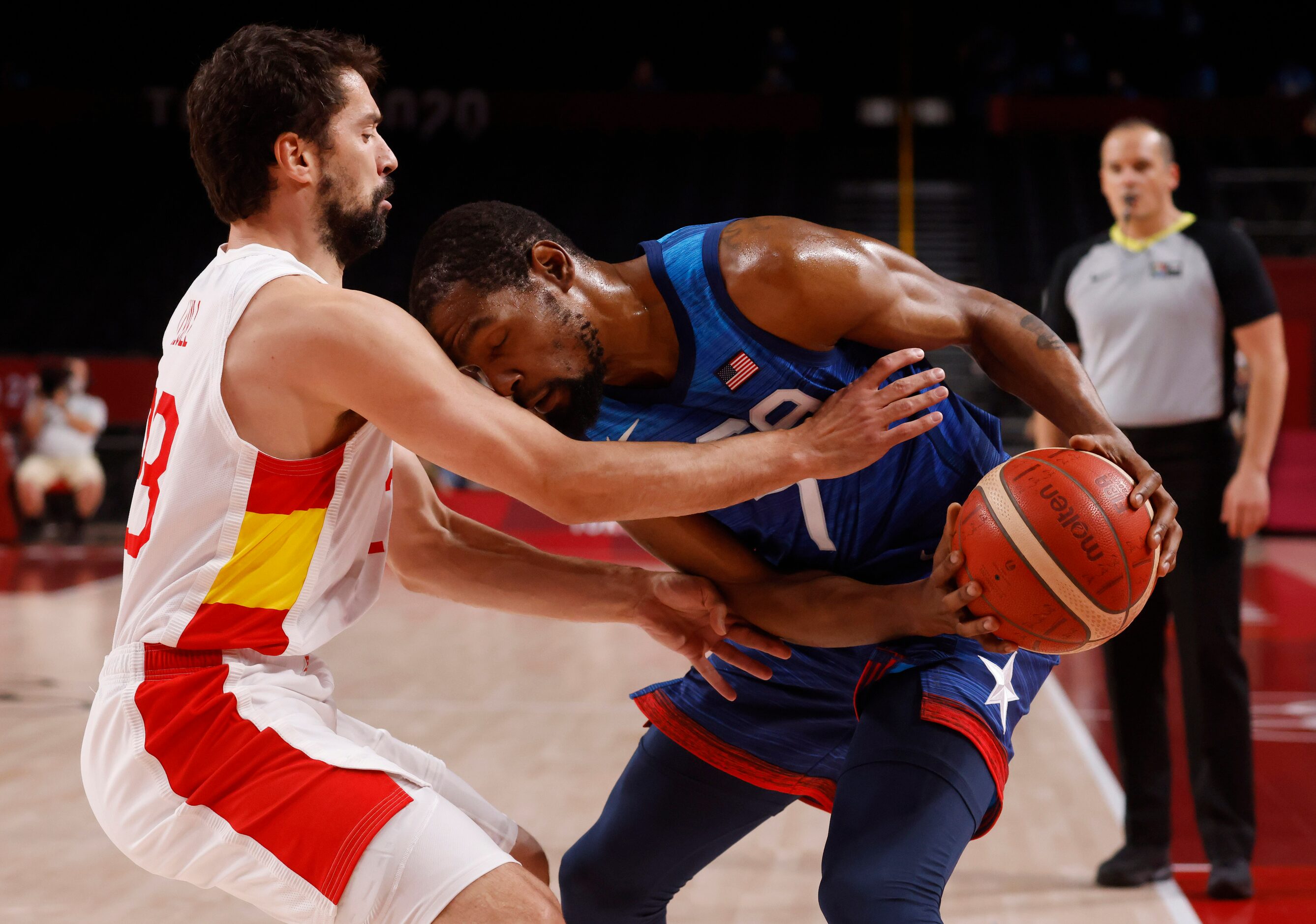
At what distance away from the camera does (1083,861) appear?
3.93 meters

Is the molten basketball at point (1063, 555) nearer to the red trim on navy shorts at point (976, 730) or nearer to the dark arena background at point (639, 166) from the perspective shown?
the red trim on navy shorts at point (976, 730)

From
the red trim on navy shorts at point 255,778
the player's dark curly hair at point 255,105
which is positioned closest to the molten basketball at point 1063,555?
→ the red trim on navy shorts at point 255,778

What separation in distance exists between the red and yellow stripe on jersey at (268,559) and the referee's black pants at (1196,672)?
2732 millimetres

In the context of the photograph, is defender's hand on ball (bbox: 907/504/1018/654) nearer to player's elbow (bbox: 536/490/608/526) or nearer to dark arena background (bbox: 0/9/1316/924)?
player's elbow (bbox: 536/490/608/526)

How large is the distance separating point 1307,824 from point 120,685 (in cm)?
387

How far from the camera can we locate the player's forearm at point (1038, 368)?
2.30 m

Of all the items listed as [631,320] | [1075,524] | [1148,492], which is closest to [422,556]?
[631,320]

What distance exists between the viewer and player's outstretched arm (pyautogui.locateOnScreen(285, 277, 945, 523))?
1851 millimetres

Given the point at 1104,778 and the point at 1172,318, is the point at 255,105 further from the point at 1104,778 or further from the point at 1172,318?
the point at 1104,778

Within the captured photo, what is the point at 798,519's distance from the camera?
8.04 ft

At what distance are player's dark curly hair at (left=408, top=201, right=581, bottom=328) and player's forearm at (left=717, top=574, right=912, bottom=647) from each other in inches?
30.5

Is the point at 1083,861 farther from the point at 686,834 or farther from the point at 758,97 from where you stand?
the point at 758,97

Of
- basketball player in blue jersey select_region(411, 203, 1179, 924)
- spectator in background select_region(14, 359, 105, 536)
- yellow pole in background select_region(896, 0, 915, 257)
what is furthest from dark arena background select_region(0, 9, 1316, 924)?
basketball player in blue jersey select_region(411, 203, 1179, 924)

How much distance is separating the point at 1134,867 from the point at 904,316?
224 cm
